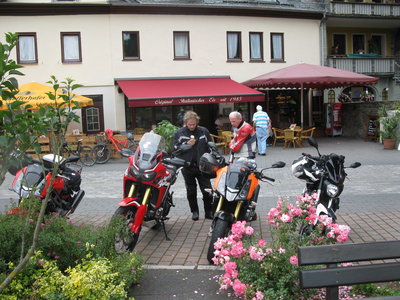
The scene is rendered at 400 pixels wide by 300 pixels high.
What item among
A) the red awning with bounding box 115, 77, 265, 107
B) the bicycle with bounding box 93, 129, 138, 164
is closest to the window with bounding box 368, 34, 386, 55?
the red awning with bounding box 115, 77, 265, 107

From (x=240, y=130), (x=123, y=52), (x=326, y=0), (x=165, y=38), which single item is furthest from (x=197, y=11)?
(x=240, y=130)

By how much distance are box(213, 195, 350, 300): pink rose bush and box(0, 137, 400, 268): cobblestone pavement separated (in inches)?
A: 33.4

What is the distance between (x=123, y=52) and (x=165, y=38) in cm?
206

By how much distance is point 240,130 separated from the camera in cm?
668

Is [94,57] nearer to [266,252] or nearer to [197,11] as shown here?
[197,11]

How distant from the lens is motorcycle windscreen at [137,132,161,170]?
17.5ft

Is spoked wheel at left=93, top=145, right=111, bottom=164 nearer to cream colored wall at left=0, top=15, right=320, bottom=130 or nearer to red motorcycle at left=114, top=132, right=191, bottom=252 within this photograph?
cream colored wall at left=0, top=15, right=320, bottom=130

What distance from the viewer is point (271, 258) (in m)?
3.91

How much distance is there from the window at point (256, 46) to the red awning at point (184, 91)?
2394 millimetres

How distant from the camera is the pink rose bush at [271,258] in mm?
3768

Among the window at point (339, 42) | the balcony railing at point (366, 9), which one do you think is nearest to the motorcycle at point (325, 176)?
the balcony railing at point (366, 9)

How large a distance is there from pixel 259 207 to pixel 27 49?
15.8 meters

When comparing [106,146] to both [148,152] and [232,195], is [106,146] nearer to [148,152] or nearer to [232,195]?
[148,152]

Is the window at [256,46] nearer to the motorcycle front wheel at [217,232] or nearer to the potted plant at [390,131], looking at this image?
the potted plant at [390,131]
